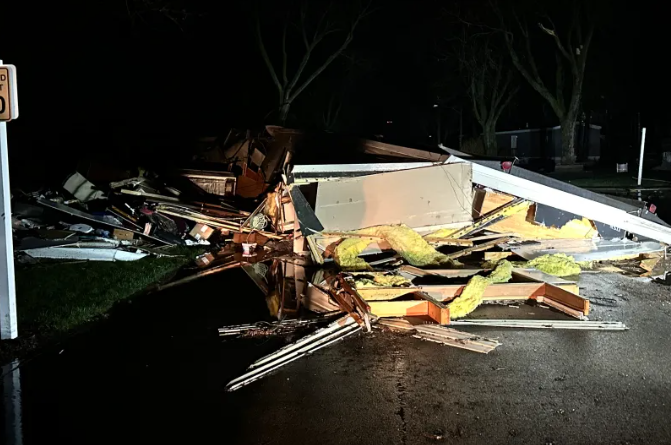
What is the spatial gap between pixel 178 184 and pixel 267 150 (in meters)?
2.15

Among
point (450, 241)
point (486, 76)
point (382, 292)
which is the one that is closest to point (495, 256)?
point (450, 241)

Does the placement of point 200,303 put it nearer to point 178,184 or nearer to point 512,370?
point 512,370

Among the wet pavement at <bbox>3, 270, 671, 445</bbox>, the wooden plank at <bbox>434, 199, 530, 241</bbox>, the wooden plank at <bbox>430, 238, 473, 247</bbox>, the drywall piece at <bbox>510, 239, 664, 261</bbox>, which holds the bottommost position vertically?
the wet pavement at <bbox>3, 270, 671, 445</bbox>

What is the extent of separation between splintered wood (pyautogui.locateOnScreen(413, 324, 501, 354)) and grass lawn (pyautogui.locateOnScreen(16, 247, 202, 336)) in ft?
11.7

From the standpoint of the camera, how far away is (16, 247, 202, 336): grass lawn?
6395mm

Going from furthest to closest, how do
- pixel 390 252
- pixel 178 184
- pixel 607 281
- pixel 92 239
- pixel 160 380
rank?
pixel 178 184 → pixel 92 239 → pixel 390 252 → pixel 607 281 → pixel 160 380

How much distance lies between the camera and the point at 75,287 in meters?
7.80

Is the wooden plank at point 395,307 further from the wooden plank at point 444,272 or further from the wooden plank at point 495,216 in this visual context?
the wooden plank at point 495,216

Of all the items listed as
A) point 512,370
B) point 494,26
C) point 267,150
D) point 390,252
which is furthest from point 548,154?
point 512,370

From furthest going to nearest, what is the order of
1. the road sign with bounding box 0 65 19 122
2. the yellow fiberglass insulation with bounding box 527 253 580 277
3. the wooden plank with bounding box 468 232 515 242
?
the wooden plank with bounding box 468 232 515 242
the yellow fiberglass insulation with bounding box 527 253 580 277
the road sign with bounding box 0 65 19 122

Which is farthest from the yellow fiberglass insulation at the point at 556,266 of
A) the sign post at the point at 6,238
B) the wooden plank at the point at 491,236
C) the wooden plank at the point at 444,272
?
the sign post at the point at 6,238

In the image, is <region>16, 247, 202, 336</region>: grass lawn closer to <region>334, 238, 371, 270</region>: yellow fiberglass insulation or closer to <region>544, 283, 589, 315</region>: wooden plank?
<region>334, 238, 371, 270</region>: yellow fiberglass insulation

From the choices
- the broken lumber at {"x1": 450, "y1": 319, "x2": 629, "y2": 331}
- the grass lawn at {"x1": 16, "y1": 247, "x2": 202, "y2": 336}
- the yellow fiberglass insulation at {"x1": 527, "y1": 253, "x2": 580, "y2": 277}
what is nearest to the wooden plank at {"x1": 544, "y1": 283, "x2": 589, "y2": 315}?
the broken lumber at {"x1": 450, "y1": 319, "x2": 629, "y2": 331}

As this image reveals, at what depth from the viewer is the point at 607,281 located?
326 inches
